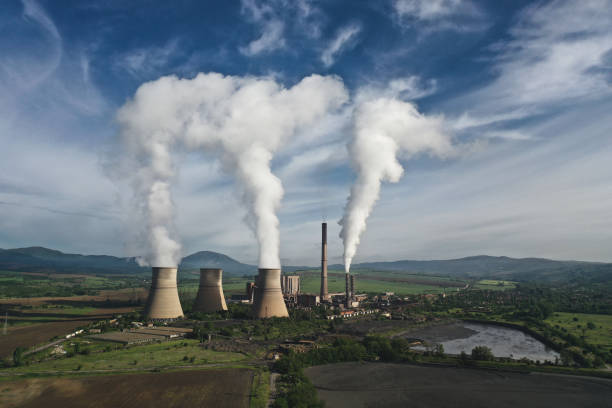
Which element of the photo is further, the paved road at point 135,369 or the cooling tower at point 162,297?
the cooling tower at point 162,297

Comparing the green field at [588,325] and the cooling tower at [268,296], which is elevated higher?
the cooling tower at [268,296]

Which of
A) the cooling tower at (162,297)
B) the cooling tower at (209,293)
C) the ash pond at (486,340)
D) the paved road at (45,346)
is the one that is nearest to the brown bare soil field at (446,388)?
the ash pond at (486,340)

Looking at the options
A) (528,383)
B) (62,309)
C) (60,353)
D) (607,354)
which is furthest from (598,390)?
(62,309)

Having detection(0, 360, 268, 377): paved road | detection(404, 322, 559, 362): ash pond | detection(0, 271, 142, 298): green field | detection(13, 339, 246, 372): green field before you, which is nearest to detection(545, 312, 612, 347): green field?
detection(404, 322, 559, 362): ash pond

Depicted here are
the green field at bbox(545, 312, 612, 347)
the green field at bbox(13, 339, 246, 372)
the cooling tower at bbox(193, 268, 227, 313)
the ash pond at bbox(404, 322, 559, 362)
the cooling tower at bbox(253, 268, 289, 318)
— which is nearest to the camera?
the green field at bbox(13, 339, 246, 372)

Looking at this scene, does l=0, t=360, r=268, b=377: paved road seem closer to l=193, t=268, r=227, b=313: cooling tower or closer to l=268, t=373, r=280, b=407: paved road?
l=268, t=373, r=280, b=407: paved road

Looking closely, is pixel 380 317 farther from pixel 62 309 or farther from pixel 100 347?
pixel 62 309

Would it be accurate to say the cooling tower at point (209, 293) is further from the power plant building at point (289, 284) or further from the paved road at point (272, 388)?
the power plant building at point (289, 284)
